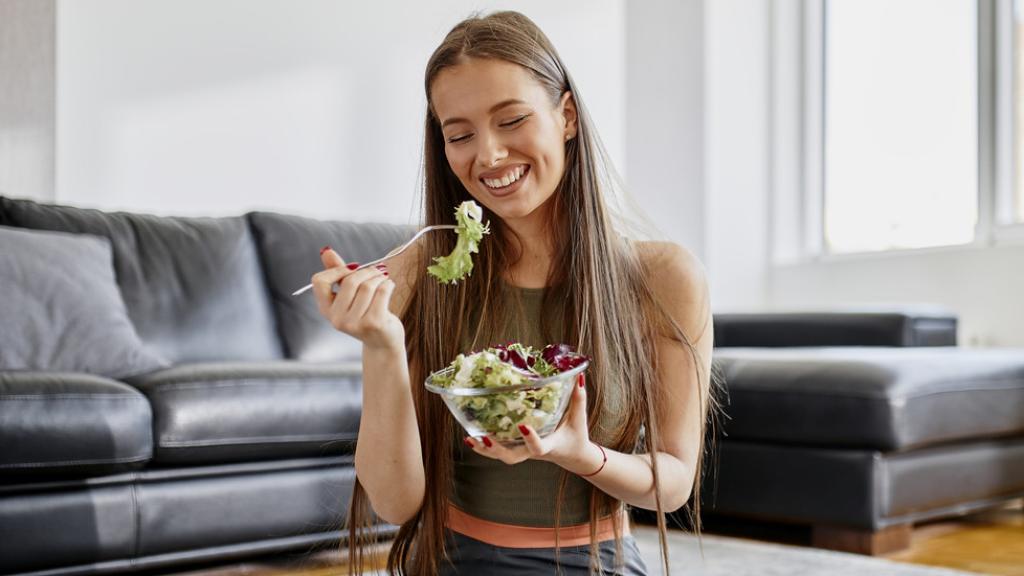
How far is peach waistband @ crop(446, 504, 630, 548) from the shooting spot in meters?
1.25

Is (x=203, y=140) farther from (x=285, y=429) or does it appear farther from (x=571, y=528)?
(x=571, y=528)

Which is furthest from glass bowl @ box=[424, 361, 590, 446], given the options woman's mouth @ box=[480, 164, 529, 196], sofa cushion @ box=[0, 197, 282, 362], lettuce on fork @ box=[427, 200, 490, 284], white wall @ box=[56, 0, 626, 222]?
white wall @ box=[56, 0, 626, 222]

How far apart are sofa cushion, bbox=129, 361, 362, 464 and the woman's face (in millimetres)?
1214

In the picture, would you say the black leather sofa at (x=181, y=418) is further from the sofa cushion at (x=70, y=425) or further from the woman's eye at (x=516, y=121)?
the woman's eye at (x=516, y=121)

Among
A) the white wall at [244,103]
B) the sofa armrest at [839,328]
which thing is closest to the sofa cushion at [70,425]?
the white wall at [244,103]

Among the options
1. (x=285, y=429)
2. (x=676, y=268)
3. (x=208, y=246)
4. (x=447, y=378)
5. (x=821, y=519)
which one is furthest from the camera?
(x=208, y=246)

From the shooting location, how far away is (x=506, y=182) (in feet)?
4.07

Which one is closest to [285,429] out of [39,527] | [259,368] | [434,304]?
Answer: [259,368]

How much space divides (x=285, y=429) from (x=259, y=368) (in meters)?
0.16

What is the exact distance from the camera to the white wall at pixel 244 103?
362 cm

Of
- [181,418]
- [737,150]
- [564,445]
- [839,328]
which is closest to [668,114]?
[737,150]

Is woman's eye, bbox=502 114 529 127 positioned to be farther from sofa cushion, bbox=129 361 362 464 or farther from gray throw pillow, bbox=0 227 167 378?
gray throw pillow, bbox=0 227 167 378

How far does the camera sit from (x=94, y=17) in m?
3.61

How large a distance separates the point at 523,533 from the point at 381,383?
0.87ft
